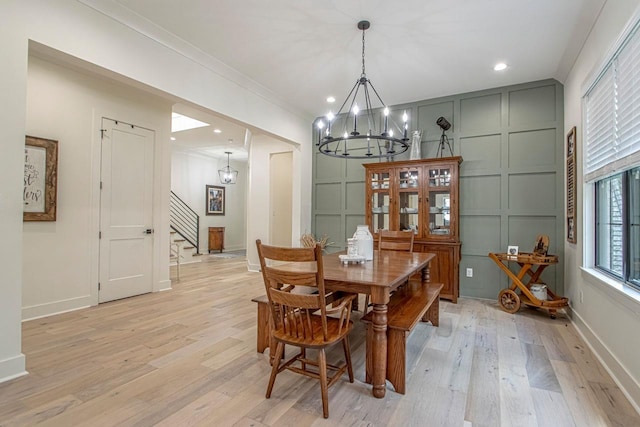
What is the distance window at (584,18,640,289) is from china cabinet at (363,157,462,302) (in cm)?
150

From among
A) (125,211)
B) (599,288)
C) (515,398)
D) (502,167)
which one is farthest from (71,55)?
(502,167)

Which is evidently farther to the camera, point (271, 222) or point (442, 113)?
point (271, 222)

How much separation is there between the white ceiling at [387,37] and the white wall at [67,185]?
1578 millimetres

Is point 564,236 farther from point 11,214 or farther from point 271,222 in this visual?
point 11,214

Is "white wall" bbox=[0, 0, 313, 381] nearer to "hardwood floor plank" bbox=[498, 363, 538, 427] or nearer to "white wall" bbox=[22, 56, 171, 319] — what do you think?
"white wall" bbox=[22, 56, 171, 319]

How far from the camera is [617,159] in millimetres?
2266

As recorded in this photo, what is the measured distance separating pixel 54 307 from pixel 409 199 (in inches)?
181

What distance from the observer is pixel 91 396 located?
1924mm

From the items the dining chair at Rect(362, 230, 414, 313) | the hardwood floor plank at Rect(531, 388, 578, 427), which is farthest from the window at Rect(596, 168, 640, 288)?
the dining chair at Rect(362, 230, 414, 313)

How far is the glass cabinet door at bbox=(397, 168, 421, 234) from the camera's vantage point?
4473mm

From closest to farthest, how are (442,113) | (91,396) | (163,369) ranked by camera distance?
(91,396)
(163,369)
(442,113)

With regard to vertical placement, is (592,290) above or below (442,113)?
below

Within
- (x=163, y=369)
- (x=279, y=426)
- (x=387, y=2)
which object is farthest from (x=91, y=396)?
(x=387, y=2)

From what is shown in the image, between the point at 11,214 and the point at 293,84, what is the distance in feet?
10.8
